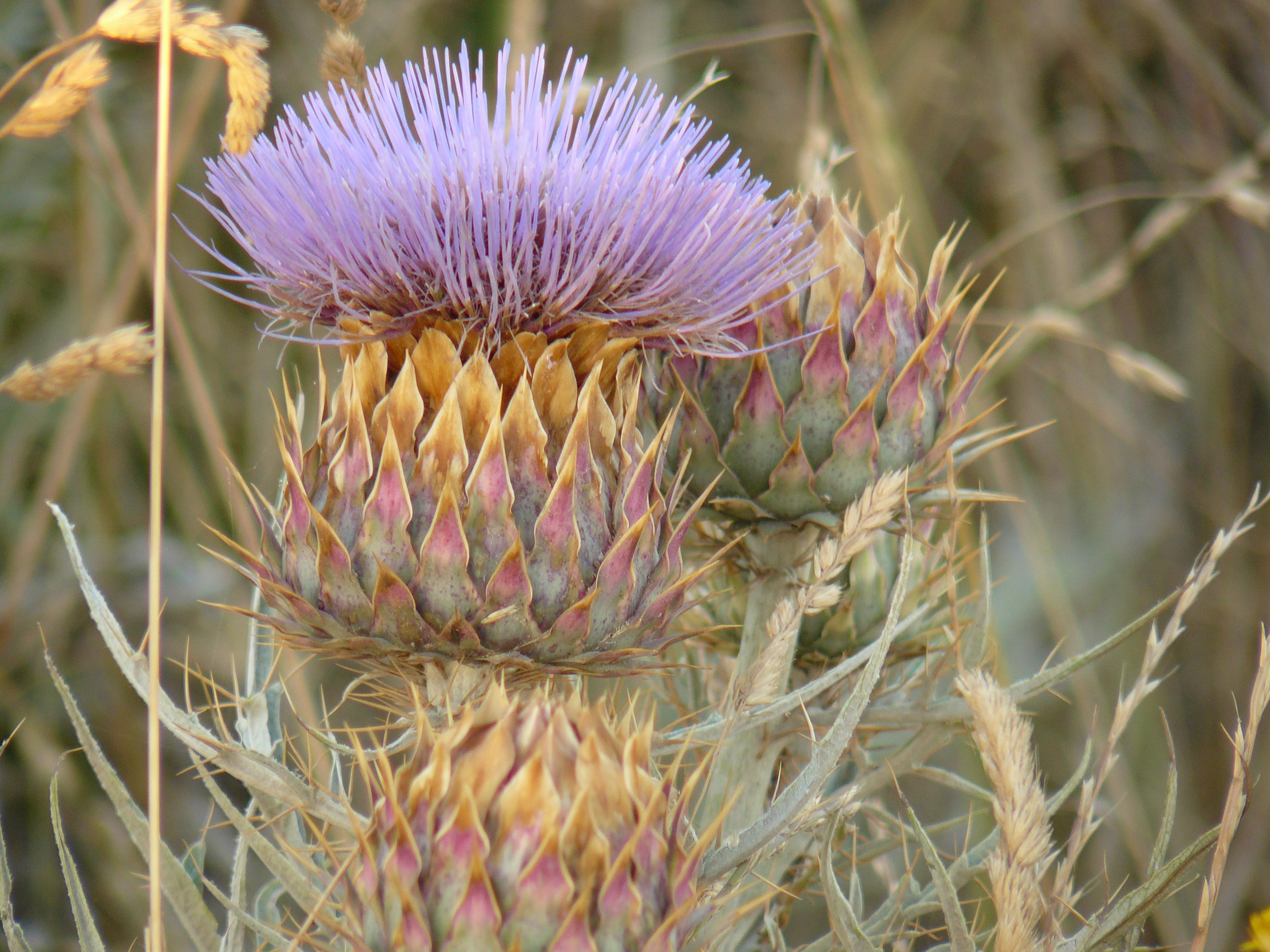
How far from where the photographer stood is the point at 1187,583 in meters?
1.46

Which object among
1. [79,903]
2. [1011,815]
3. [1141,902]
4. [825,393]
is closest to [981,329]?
[825,393]

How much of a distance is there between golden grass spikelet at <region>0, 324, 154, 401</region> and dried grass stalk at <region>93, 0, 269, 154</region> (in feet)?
0.92

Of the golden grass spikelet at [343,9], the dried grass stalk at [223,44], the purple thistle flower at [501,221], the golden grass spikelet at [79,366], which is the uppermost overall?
the golden grass spikelet at [343,9]

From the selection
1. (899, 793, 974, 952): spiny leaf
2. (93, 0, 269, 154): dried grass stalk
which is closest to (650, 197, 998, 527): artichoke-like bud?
(899, 793, 974, 952): spiny leaf

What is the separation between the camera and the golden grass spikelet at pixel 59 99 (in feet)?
4.32

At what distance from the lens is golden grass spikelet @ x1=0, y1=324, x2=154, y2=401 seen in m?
1.25

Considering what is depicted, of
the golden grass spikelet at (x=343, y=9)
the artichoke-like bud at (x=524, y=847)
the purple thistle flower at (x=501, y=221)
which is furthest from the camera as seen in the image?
the golden grass spikelet at (x=343, y=9)

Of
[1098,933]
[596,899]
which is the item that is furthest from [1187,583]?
[596,899]

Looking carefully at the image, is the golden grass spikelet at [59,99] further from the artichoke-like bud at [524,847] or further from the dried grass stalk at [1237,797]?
the dried grass stalk at [1237,797]

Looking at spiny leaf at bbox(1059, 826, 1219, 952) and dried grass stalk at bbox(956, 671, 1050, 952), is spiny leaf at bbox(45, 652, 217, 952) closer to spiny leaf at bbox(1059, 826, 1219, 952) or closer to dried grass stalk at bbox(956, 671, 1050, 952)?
dried grass stalk at bbox(956, 671, 1050, 952)

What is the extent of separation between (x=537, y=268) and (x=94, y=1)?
202 centimetres

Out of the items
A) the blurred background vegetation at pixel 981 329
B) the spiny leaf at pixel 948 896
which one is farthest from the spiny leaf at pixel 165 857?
the blurred background vegetation at pixel 981 329

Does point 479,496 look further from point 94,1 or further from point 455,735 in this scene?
point 94,1

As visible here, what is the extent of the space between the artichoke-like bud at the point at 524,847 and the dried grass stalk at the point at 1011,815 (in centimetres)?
30
